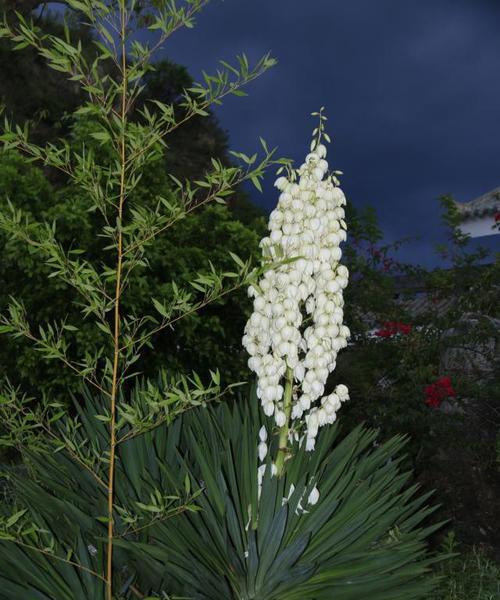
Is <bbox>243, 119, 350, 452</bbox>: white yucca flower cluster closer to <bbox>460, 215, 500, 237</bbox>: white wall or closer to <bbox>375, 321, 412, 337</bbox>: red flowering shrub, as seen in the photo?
<bbox>375, 321, 412, 337</bbox>: red flowering shrub

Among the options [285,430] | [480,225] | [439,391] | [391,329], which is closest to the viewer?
[285,430]

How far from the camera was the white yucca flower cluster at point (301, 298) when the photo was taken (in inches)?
128

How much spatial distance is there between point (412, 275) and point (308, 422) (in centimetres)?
651

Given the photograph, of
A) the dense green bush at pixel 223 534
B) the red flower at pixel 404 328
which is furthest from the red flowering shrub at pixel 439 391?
the dense green bush at pixel 223 534

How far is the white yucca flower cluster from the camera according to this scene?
325cm

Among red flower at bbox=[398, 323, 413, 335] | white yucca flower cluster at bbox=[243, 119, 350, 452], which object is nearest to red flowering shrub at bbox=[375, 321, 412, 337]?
red flower at bbox=[398, 323, 413, 335]

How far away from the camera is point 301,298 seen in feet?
10.7

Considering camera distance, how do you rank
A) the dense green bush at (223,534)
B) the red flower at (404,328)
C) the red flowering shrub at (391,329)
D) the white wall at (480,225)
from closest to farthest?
1. the dense green bush at (223,534)
2. the red flower at (404,328)
3. the red flowering shrub at (391,329)
4. the white wall at (480,225)

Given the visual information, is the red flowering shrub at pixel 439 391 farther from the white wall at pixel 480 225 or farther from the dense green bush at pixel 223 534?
the white wall at pixel 480 225

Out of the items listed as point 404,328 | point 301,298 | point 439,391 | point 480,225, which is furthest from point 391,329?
point 480,225

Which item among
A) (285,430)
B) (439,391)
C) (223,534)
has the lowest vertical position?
(223,534)

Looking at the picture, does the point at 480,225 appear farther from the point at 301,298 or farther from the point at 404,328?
the point at 301,298

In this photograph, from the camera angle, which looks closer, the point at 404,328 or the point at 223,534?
the point at 223,534

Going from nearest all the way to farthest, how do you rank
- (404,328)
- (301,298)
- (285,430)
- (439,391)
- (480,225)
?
(301,298) → (285,430) → (439,391) → (404,328) → (480,225)
